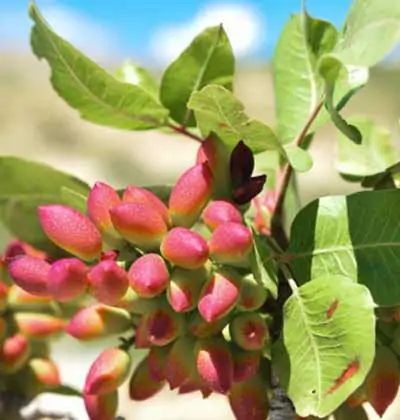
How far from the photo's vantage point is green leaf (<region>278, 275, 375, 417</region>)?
576 millimetres

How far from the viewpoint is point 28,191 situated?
80 cm

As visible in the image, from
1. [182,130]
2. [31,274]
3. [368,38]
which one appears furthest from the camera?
[182,130]

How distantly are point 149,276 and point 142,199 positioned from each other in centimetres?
6

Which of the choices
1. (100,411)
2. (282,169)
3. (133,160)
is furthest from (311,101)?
(133,160)

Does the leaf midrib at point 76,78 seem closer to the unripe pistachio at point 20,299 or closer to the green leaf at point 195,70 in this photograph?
the green leaf at point 195,70

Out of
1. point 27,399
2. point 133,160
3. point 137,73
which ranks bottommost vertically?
point 133,160

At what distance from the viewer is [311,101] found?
0.77 metres

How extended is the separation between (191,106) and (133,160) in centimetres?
924

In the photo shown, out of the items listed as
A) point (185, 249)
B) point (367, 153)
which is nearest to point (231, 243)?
point (185, 249)

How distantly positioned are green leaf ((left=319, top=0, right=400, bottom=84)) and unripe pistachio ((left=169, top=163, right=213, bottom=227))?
11cm

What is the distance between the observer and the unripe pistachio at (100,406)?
706 millimetres

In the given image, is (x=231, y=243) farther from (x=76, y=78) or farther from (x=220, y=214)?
(x=76, y=78)

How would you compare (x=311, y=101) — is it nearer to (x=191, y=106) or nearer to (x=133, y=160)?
(x=191, y=106)

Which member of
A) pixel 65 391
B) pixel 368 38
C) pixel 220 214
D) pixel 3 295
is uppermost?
pixel 368 38
